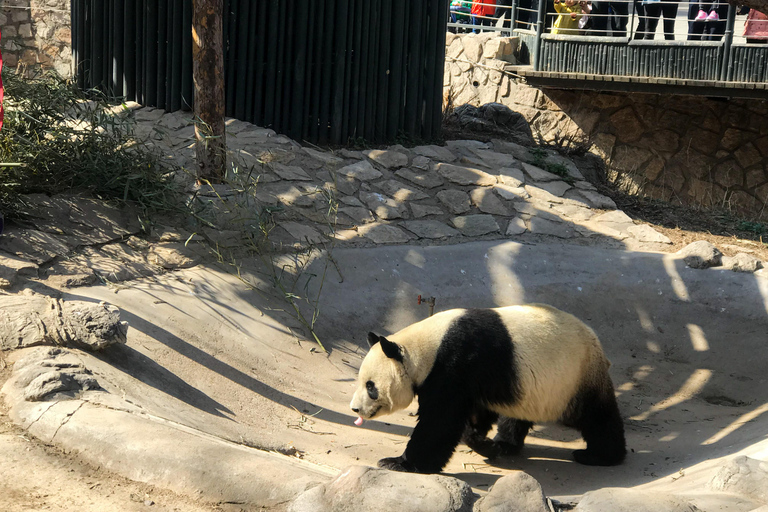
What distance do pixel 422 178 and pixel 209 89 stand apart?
2.65 metres

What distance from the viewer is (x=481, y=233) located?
25.1 feet

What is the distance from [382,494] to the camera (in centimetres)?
289

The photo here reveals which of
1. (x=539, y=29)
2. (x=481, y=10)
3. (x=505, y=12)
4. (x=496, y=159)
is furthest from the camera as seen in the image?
(x=505, y=12)

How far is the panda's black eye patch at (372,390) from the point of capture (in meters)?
4.30

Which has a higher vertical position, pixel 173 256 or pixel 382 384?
pixel 173 256

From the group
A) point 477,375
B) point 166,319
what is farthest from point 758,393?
point 166,319

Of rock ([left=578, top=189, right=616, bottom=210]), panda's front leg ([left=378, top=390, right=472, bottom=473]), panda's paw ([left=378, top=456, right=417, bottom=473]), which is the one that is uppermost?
rock ([left=578, top=189, right=616, bottom=210])

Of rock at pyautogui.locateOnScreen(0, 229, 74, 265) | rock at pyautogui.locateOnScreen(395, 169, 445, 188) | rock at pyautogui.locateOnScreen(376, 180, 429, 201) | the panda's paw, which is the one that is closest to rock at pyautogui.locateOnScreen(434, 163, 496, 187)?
rock at pyautogui.locateOnScreen(395, 169, 445, 188)

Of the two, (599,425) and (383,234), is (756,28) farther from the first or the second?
(599,425)

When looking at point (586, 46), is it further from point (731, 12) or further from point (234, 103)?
point (234, 103)

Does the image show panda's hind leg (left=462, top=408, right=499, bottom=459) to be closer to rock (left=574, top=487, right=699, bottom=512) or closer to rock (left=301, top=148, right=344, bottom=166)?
rock (left=574, top=487, right=699, bottom=512)

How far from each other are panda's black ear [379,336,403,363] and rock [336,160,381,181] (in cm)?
412

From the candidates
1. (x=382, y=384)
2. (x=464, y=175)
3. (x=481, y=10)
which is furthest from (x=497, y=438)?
(x=481, y=10)

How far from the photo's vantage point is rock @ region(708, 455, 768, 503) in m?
3.20
